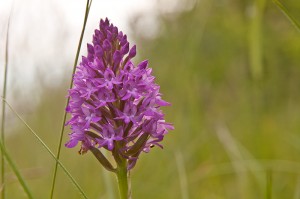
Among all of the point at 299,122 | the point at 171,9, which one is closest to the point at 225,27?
the point at 299,122

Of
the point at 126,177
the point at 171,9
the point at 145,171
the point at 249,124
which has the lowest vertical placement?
the point at 126,177

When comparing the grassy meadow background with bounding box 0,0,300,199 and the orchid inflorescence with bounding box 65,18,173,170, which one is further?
the grassy meadow background with bounding box 0,0,300,199

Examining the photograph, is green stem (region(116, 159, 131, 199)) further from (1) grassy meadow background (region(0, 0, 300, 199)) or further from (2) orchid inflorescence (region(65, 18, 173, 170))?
(1) grassy meadow background (region(0, 0, 300, 199))

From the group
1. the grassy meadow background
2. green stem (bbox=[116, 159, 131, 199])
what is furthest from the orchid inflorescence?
the grassy meadow background

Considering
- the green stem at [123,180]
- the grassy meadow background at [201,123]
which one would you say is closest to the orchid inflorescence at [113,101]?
the green stem at [123,180]

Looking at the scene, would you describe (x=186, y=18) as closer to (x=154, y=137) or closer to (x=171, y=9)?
(x=171, y=9)

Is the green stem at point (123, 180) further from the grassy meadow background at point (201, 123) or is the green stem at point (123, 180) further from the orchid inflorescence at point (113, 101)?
the grassy meadow background at point (201, 123)
